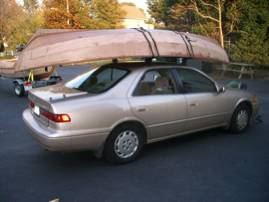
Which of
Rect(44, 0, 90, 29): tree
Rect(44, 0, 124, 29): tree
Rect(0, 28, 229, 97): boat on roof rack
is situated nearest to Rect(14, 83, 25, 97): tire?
Rect(0, 28, 229, 97): boat on roof rack

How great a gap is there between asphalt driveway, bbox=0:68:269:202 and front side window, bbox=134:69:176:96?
3.45ft

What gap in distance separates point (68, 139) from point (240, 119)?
11.8ft

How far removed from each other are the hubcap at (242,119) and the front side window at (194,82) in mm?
904

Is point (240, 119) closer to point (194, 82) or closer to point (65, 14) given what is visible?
point (194, 82)

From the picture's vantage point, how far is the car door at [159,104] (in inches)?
194

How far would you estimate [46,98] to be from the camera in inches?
185

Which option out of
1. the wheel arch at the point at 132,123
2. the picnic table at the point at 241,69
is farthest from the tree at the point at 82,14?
the wheel arch at the point at 132,123

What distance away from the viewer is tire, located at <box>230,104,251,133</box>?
6.23 metres

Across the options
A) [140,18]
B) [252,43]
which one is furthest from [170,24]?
[140,18]

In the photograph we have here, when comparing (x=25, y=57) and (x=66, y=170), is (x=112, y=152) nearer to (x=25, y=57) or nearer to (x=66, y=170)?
(x=66, y=170)

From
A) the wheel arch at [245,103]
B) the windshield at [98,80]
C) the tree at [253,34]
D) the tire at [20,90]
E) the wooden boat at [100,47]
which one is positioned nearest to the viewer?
the wooden boat at [100,47]

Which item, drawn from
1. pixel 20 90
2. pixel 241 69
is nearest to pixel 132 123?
pixel 20 90

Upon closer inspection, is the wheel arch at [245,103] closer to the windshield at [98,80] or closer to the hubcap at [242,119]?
the hubcap at [242,119]

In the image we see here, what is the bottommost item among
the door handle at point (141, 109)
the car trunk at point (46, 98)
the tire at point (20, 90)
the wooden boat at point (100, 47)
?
the tire at point (20, 90)
